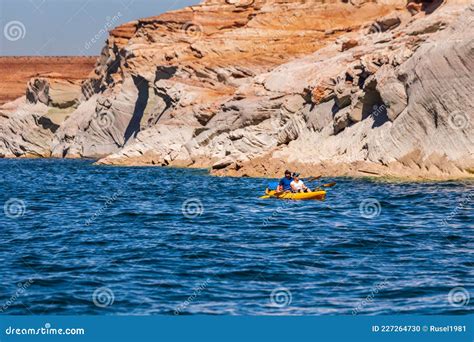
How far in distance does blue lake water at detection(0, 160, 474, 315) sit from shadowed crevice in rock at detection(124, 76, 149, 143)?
1961 inches

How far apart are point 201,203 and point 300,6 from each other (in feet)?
175

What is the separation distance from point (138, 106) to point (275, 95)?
97.2 ft

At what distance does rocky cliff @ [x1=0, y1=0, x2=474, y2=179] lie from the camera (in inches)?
1606

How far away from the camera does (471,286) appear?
15.6 meters

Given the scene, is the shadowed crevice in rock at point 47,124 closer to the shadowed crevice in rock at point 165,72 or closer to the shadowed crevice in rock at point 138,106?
the shadowed crevice in rock at point 138,106

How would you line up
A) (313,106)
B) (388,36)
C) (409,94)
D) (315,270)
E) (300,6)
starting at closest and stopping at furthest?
(315,270) → (409,94) → (313,106) → (388,36) → (300,6)

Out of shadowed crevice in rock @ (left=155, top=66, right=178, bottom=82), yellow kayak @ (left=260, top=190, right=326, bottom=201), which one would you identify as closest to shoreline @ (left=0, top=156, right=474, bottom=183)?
yellow kayak @ (left=260, top=190, right=326, bottom=201)

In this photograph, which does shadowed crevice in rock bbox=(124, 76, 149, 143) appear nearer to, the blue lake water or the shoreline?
the shoreline

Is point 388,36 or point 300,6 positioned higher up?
point 300,6

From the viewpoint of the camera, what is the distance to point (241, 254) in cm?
1959

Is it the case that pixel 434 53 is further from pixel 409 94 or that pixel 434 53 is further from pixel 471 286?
pixel 471 286

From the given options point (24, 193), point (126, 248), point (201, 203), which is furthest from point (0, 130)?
point (126, 248)

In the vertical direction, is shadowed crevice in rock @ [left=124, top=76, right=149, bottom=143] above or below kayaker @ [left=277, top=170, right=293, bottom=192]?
above

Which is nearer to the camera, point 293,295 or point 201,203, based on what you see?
point 293,295
